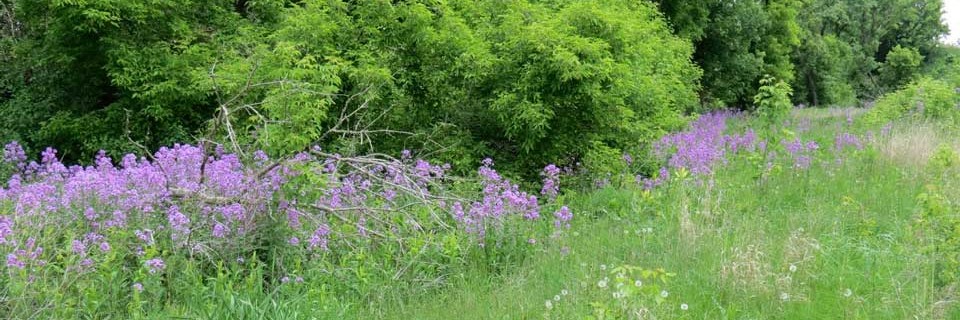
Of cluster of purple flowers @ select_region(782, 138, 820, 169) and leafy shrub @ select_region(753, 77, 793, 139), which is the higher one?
leafy shrub @ select_region(753, 77, 793, 139)

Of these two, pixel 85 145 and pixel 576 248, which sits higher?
pixel 576 248

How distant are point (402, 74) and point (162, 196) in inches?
126

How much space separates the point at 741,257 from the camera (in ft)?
12.5

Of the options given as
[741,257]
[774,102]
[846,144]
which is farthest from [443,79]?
[846,144]

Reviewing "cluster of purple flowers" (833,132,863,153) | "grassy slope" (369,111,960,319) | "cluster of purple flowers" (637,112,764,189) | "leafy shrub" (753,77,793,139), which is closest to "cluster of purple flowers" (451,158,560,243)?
"grassy slope" (369,111,960,319)

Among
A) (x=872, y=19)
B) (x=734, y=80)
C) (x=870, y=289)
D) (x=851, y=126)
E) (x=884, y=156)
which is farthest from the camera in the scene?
(x=872, y=19)

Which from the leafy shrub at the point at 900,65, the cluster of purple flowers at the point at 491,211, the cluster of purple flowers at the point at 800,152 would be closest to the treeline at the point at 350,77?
the cluster of purple flowers at the point at 491,211

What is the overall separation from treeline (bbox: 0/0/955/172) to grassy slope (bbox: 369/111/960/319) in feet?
4.10

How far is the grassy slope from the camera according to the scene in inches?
138

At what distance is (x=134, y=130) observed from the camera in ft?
32.0

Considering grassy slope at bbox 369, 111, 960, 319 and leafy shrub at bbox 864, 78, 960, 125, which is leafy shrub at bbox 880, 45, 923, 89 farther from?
grassy slope at bbox 369, 111, 960, 319

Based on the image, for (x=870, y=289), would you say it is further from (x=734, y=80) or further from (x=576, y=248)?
(x=734, y=80)

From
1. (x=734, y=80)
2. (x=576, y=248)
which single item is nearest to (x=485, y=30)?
(x=576, y=248)

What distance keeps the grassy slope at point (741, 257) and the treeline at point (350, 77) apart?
1.25 metres
